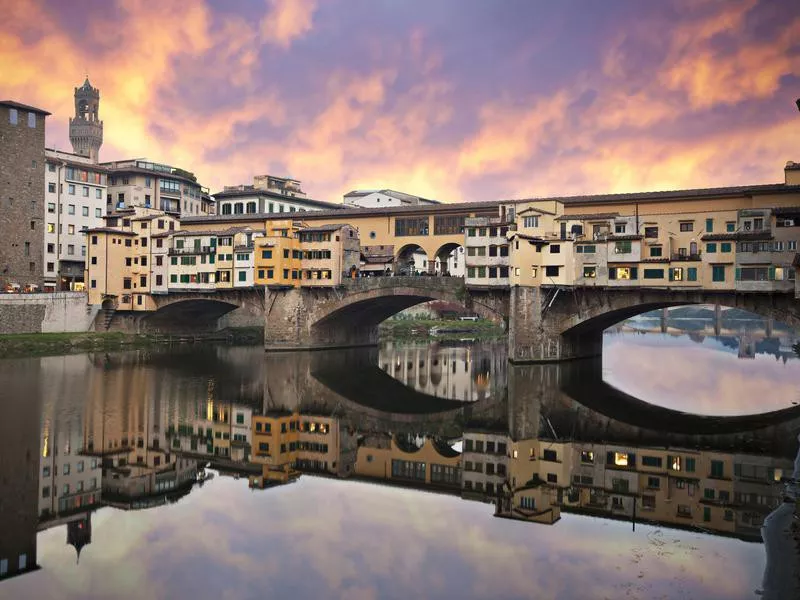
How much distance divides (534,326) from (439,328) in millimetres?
38197

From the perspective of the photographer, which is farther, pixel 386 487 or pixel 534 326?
pixel 534 326

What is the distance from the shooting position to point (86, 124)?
429 ft

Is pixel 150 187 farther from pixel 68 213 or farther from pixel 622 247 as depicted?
pixel 622 247

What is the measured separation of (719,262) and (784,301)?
4.68m

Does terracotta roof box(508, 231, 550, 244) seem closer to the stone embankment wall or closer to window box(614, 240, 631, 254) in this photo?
window box(614, 240, 631, 254)

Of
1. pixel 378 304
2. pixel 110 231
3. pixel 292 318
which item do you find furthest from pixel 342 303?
pixel 110 231

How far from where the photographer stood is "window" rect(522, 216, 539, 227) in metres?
55.6

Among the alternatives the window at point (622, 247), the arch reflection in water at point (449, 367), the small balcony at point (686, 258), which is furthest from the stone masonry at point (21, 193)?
the small balcony at point (686, 258)

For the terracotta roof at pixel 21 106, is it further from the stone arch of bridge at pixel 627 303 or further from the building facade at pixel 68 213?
the stone arch of bridge at pixel 627 303

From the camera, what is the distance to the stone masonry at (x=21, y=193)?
227 feet

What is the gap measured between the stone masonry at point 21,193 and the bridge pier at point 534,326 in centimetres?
4882

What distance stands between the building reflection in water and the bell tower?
93.5m

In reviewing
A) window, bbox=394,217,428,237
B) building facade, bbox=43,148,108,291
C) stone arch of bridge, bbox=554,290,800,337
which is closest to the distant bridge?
stone arch of bridge, bbox=554,290,800,337

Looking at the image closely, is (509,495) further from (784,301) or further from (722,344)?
(722,344)
